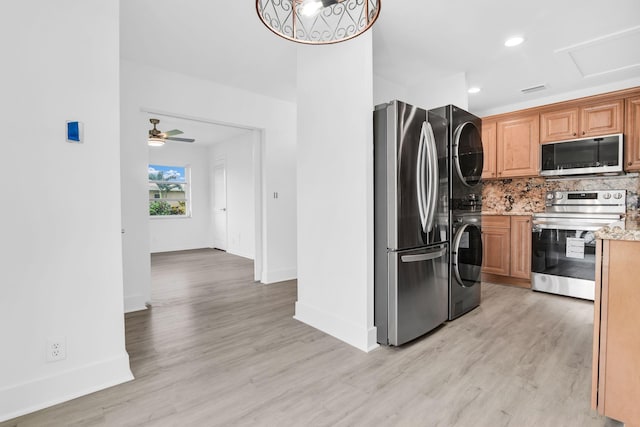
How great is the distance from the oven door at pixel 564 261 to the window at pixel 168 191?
23.1ft

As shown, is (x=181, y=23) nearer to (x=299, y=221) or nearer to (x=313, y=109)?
(x=313, y=109)

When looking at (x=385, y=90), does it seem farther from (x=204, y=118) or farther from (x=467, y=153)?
(x=204, y=118)

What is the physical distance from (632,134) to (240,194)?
608 cm

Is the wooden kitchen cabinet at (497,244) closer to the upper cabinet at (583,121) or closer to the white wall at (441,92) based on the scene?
the upper cabinet at (583,121)

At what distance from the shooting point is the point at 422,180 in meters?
2.50

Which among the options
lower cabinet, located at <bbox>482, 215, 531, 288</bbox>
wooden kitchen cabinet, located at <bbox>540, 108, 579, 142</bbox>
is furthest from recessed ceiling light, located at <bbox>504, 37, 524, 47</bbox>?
lower cabinet, located at <bbox>482, 215, 531, 288</bbox>

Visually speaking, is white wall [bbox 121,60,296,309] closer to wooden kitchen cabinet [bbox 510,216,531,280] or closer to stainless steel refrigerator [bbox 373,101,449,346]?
stainless steel refrigerator [bbox 373,101,449,346]

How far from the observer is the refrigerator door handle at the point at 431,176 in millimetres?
2553

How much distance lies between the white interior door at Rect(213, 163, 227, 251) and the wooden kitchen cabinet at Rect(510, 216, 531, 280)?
5653mm

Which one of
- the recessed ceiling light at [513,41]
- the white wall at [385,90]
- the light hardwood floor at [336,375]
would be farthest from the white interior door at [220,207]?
the recessed ceiling light at [513,41]

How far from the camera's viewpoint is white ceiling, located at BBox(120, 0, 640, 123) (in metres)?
2.41

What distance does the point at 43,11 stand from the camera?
1.70m

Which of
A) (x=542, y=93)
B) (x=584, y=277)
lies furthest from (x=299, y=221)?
(x=542, y=93)

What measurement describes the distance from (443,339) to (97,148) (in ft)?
9.07
